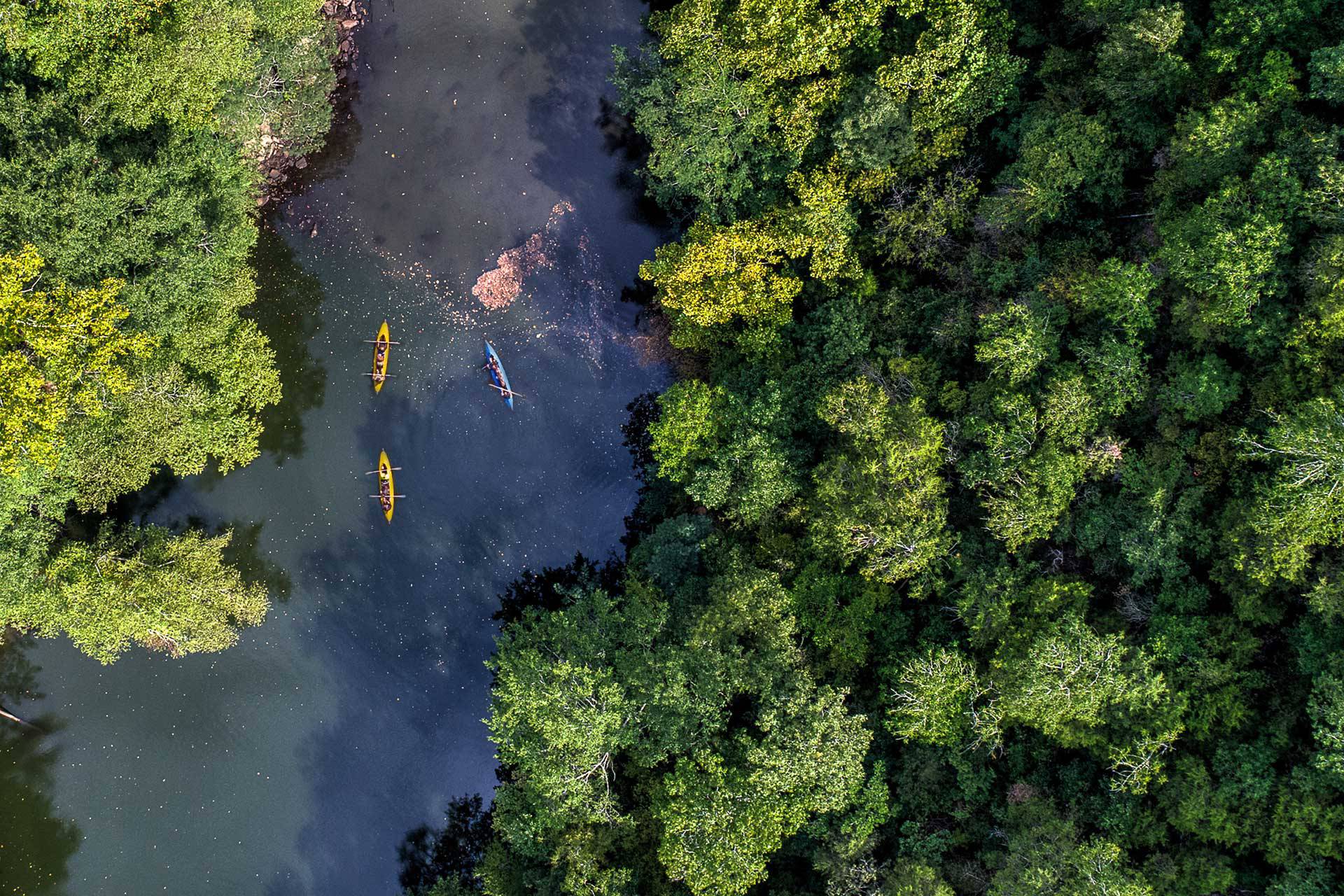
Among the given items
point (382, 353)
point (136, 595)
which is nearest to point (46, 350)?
point (136, 595)

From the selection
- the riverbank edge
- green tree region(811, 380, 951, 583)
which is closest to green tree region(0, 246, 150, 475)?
the riverbank edge

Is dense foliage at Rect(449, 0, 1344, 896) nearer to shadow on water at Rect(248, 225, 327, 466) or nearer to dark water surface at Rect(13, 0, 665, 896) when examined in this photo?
dark water surface at Rect(13, 0, 665, 896)

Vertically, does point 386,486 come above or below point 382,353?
below

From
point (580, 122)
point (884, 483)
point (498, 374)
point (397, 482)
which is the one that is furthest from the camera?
point (580, 122)

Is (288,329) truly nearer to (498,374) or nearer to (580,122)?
(498,374)

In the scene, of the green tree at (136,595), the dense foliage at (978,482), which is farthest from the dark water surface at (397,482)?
the dense foliage at (978,482)

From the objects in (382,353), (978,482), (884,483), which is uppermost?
(382,353)

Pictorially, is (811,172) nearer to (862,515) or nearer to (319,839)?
(862,515)
